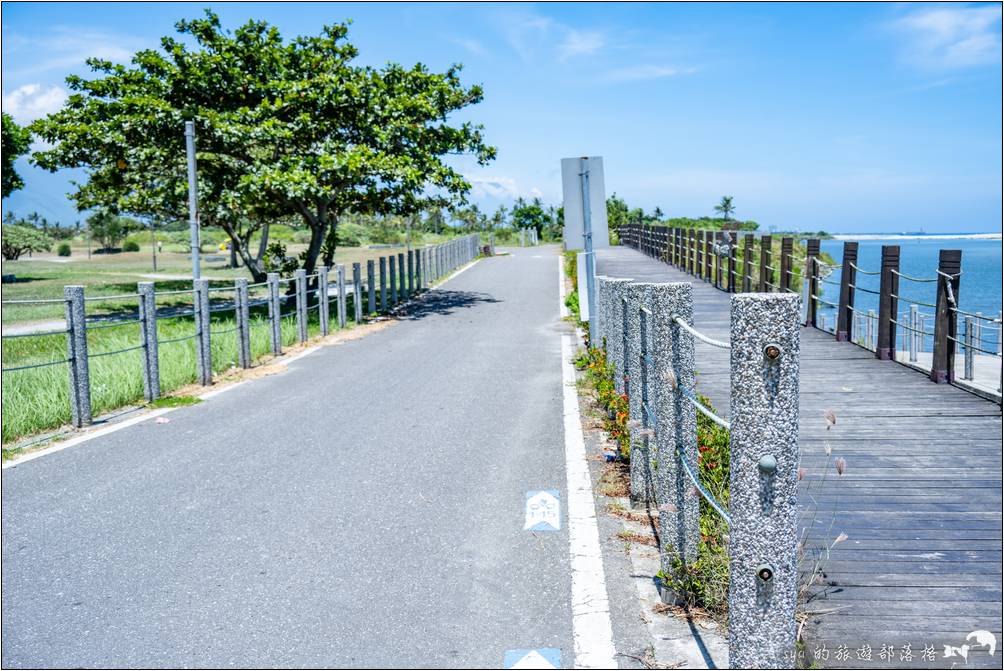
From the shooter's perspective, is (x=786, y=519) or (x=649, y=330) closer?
(x=786, y=519)

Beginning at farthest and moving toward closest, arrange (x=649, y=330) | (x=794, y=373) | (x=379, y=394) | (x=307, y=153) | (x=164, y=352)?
(x=307, y=153) < (x=164, y=352) < (x=379, y=394) < (x=649, y=330) < (x=794, y=373)

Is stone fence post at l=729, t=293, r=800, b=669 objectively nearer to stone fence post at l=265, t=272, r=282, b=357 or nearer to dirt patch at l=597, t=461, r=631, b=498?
dirt patch at l=597, t=461, r=631, b=498

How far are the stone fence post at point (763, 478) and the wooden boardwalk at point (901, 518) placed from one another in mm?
491

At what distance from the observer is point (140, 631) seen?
427 centimetres

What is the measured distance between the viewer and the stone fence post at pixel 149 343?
10.3 metres

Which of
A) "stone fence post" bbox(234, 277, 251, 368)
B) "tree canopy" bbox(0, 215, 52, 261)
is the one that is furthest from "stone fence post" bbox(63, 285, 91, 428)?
"tree canopy" bbox(0, 215, 52, 261)

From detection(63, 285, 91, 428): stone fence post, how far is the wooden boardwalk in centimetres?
617

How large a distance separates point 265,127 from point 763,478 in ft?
62.0

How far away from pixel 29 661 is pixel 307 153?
18.6 m

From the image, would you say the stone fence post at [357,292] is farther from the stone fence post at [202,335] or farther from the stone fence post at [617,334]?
the stone fence post at [617,334]

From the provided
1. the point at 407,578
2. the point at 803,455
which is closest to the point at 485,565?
the point at 407,578

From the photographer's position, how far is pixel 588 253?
39.4ft

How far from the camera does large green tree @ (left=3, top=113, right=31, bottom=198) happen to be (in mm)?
43750

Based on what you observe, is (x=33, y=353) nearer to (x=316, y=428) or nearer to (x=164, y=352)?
(x=164, y=352)
